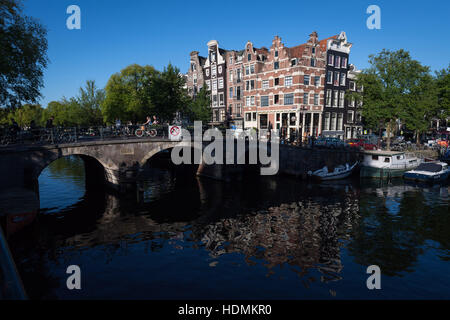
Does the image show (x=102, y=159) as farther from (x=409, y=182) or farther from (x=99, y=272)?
(x=409, y=182)

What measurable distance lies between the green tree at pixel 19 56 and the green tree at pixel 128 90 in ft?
74.7

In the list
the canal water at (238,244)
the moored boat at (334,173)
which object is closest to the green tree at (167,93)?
the canal water at (238,244)

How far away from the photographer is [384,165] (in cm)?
2936

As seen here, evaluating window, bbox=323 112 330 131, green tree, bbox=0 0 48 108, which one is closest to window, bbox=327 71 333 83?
window, bbox=323 112 330 131

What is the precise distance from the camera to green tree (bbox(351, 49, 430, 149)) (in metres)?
33.0

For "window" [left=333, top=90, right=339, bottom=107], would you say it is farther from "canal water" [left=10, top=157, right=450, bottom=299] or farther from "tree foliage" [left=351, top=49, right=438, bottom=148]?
"canal water" [left=10, top=157, right=450, bottom=299]

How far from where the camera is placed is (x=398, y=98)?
3316cm

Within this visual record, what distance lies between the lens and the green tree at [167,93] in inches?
1534

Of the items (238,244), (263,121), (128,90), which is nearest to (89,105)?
(128,90)

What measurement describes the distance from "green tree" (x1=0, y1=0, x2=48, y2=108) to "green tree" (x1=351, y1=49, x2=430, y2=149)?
36.1 metres

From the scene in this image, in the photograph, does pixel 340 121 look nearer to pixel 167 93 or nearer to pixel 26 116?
pixel 167 93

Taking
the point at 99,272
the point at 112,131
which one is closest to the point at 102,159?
the point at 112,131

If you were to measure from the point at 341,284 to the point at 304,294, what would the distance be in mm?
1753

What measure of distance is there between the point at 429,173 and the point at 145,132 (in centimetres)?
2937
